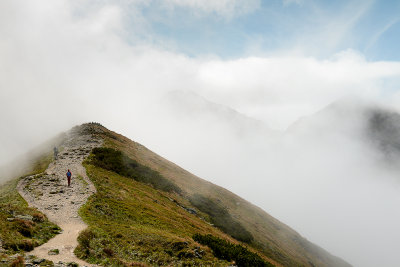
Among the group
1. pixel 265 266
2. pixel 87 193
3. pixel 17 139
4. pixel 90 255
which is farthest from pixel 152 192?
pixel 17 139

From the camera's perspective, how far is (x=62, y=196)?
3628cm

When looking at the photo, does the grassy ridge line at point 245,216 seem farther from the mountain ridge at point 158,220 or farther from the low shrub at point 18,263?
the low shrub at point 18,263

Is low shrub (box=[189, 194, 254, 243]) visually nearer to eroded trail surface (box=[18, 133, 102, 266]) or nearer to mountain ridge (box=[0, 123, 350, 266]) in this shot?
mountain ridge (box=[0, 123, 350, 266])

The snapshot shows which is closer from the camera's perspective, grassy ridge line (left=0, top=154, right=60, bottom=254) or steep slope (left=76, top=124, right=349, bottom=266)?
grassy ridge line (left=0, top=154, right=60, bottom=254)

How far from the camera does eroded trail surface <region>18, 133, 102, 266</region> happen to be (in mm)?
20334

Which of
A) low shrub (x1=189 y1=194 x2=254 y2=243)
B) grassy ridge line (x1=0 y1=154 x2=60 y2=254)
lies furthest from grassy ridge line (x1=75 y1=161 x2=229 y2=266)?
low shrub (x1=189 y1=194 x2=254 y2=243)

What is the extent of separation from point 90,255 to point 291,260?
199ft

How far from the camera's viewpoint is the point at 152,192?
5238 cm

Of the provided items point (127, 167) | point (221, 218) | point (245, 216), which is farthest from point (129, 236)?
point (245, 216)

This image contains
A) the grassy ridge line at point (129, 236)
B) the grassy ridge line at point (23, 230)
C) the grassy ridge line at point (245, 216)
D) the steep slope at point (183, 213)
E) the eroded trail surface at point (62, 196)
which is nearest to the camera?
the grassy ridge line at point (23, 230)

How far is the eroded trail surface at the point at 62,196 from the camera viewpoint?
2033cm

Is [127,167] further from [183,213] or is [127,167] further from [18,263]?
[18,263]

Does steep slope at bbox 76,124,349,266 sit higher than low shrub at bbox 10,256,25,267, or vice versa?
steep slope at bbox 76,124,349,266

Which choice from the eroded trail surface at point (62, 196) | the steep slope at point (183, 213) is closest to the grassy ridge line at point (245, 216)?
the steep slope at point (183, 213)
